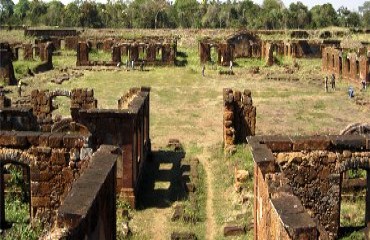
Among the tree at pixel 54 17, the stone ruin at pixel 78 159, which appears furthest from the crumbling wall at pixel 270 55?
the tree at pixel 54 17

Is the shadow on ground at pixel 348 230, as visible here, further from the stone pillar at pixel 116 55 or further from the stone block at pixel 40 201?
the stone pillar at pixel 116 55

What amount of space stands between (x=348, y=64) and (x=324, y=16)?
60368 mm

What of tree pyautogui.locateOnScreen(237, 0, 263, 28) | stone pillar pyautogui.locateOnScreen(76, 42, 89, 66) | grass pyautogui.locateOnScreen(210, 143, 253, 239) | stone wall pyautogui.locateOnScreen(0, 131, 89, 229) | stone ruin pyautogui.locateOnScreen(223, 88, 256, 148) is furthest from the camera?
tree pyautogui.locateOnScreen(237, 0, 263, 28)

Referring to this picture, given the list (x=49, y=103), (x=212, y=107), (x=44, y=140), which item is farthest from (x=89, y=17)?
(x=44, y=140)

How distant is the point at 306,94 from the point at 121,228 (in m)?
20.9

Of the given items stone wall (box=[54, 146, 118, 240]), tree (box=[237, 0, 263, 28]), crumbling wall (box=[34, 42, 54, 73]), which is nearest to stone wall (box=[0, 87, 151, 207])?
stone wall (box=[54, 146, 118, 240])

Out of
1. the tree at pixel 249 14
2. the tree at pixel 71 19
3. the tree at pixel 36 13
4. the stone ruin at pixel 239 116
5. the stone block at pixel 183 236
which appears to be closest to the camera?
the stone block at pixel 183 236

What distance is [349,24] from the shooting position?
9838 centimetres

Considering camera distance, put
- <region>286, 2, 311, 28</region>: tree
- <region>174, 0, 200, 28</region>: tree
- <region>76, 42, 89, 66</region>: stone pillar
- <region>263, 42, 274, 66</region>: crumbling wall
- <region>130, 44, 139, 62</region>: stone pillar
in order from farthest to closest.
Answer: <region>174, 0, 200, 28</region>: tree
<region>286, 2, 311, 28</region>: tree
<region>263, 42, 274, 66</region>: crumbling wall
<region>130, 44, 139, 62</region>: stone pillar
<region>76, 42, 89, 66</region>: stone pillar

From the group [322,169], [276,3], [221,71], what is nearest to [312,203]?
[322,169]

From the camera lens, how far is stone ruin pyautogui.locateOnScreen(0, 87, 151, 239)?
6.70m

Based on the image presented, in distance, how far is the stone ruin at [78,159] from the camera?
670 cm

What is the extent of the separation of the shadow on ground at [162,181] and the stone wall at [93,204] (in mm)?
→ 5474

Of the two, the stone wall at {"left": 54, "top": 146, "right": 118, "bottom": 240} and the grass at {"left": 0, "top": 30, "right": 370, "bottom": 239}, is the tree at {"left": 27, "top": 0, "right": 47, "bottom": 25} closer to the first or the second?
the grass at {"left": 0, "top": 30, "right": 370, "bottom": 239}
